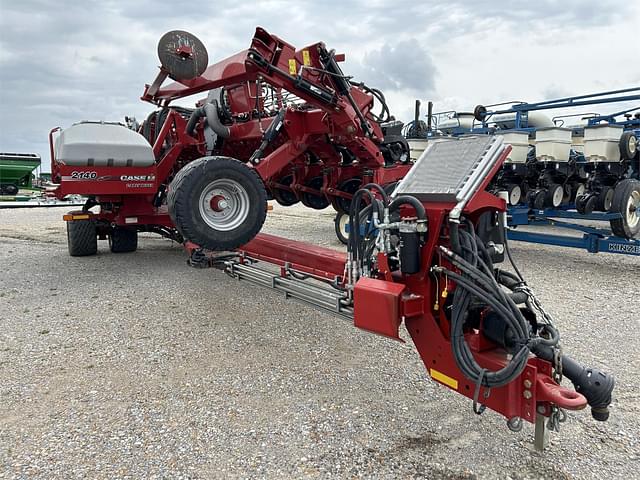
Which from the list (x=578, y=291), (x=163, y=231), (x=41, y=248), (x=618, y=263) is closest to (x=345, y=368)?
(x=578, y=291)

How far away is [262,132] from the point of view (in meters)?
6.16

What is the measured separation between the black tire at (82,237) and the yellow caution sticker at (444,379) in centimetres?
658

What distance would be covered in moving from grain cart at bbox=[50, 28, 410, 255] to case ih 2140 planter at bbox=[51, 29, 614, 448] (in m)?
0.02

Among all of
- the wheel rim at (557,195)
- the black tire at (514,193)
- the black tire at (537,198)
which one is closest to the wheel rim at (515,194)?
the black tire at (514,193)

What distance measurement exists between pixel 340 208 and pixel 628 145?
14.1 ft

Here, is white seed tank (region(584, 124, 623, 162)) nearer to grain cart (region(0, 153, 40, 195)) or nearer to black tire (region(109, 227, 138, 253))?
black tire (region(109, 227, 138, 253))

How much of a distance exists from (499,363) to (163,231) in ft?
20.5

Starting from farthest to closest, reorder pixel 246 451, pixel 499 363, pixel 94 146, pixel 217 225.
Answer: pixel 94 146 < pixel 217 225 < pixel 246 451 < pixel 499 363

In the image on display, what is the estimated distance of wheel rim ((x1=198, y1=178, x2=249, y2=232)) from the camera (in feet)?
14.0

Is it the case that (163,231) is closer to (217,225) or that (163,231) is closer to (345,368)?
(217,225)

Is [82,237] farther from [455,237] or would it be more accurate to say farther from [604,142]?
[604,142]

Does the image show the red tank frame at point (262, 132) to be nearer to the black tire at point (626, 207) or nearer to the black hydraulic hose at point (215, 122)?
the black hydraulic hose at point (215, 122)

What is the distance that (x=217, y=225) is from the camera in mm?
Answer: 4293

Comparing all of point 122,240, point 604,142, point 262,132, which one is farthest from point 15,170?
point 604,142
